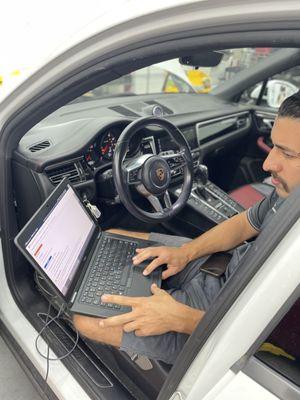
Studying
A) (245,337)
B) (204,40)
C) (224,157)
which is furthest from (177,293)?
(224,157)

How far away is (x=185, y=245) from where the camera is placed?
1.42 metres

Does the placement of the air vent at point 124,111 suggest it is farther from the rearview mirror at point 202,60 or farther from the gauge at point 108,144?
the rearview mirror at point 202,60

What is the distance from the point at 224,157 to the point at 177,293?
1.75 meters

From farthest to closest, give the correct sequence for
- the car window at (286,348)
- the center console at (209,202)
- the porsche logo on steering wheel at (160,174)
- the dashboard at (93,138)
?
the center console at (209,202) < the porsche logo on steering wheel at (160,174) < the dashboard at (93,138) < the car window at (286,348)

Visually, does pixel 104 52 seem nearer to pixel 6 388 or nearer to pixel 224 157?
pixel 6 388

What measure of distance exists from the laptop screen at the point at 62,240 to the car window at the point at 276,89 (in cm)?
194

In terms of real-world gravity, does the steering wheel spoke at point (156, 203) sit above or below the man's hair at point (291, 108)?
below

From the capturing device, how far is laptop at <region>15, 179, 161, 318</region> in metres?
1.11

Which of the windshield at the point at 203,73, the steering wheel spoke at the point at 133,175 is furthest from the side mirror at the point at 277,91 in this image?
the steering wheel spoke at the point at 133,175

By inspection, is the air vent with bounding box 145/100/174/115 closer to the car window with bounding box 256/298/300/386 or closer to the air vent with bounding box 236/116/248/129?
the air vent with bounding box 236/116/248/129

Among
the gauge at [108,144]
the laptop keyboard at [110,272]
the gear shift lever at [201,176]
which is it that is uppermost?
the gear shift lever at [201,176]

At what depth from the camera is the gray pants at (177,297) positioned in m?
1.07

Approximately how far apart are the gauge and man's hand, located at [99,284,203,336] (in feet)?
2.61

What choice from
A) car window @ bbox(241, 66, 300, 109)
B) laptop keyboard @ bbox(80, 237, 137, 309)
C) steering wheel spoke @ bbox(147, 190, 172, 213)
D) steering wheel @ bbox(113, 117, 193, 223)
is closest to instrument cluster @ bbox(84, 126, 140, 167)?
steering wheel @ bbox(113, 117, 193, 223)
